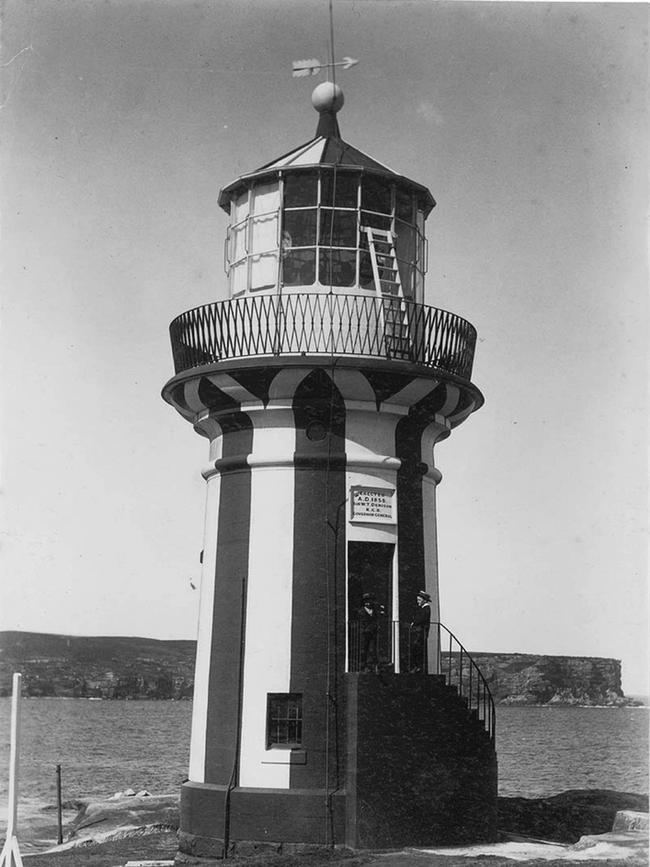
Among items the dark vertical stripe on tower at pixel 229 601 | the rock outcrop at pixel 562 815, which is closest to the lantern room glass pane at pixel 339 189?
the dark vertical stripe on tower at pixel 229 601

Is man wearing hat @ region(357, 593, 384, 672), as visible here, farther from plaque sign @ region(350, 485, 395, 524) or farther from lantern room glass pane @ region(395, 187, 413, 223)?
lantern room glass pane @ region(395, 187, 413, 223)

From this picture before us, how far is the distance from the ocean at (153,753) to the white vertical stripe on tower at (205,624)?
345 inches

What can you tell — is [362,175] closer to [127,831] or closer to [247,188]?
[247,188]

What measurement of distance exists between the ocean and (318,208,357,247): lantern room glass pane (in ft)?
46.4

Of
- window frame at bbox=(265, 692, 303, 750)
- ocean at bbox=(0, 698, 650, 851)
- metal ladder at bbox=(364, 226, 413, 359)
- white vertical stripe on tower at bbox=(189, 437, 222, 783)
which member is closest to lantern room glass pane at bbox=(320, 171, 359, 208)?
metal ladder at bbox=(364, 226, 413, 359)

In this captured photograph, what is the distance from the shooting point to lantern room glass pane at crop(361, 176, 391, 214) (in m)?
17.9

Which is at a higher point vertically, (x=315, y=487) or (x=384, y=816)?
(x=315, y=487)

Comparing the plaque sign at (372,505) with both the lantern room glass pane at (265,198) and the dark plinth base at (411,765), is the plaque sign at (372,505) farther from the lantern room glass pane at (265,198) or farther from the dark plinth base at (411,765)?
the lantern room glass pane at (265,198)

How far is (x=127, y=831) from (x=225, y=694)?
13.0 ft

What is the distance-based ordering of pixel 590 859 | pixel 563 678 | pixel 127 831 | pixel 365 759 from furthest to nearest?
pixel 563 678, pixel 127 831, pixel 365 759, pixel 590 859

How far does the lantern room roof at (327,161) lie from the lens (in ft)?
58.6

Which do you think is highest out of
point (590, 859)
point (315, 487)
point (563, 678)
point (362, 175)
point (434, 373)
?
point (563, 678)

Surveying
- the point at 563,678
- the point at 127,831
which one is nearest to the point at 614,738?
the point at 563,678

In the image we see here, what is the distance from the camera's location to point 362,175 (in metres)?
17.9
